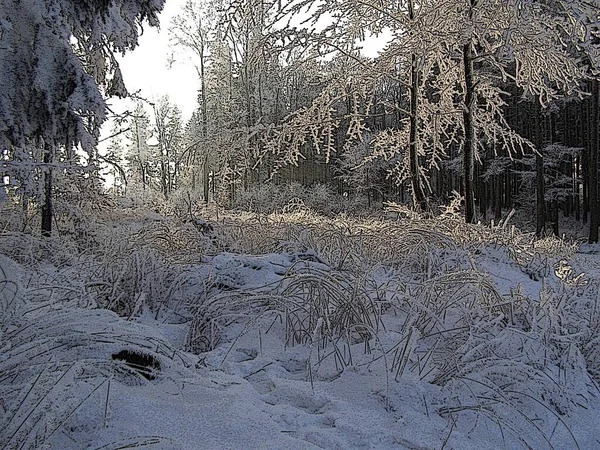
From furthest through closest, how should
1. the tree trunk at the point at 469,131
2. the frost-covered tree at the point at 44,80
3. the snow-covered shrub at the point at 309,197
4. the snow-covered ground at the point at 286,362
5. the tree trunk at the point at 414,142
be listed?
1. the snow-covered shrub at the point at 309,197
2. the tree trunk at the point at 414,142
3. the tree trunk at the point at 469,131
4. the frost-covered tree at the point at 44,80
5. the snow-covered ground at the point at 286,362

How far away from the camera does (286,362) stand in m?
2.30

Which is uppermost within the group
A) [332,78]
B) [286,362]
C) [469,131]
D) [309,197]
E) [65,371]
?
[332,78]

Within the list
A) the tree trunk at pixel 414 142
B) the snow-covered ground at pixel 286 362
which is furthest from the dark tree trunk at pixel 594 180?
the snow-covered ground at pixel 286 362

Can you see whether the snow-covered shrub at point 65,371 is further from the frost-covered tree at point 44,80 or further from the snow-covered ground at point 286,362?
the frost-covered tree at point 44,80

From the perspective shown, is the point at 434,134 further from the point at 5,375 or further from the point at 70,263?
the point at 5,375

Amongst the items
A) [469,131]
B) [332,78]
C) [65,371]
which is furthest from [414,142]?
[65,371]

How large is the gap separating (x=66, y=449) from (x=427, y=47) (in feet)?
20.2

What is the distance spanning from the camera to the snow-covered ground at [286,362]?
148 centimetres

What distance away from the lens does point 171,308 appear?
3117 mm

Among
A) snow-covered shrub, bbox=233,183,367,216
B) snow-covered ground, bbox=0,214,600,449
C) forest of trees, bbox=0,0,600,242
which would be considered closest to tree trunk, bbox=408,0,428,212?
forest of trees, bbox=0,0,600,242

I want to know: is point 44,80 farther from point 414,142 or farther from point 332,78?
point 414,142

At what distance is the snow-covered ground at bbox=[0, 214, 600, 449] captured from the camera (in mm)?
1480

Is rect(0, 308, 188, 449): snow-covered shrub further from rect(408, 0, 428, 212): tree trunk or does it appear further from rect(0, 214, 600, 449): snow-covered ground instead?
rect(408, 0, 428, 212): tree trunk

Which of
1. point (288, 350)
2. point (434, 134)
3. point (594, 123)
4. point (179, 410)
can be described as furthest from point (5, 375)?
point (594, 123)
